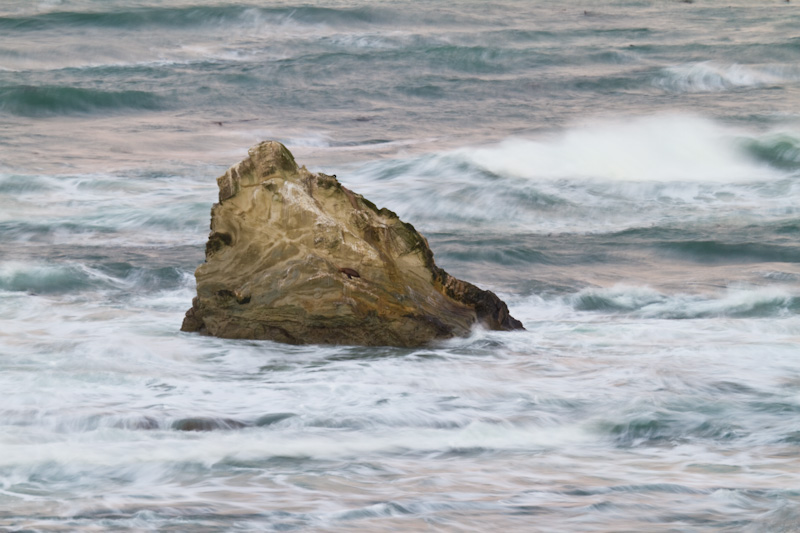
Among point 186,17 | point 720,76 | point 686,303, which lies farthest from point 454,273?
point 186,17

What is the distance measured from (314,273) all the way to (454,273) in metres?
2.86

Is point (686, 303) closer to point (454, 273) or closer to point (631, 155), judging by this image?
point (454, 273)

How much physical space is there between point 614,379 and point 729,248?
13.6ft

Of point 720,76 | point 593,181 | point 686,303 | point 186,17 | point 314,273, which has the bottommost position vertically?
point 686,303

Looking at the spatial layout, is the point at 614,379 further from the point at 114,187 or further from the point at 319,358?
the point at 114,187

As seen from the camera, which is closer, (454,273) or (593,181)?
(454,273)

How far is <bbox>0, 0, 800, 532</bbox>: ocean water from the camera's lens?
13.7 feet

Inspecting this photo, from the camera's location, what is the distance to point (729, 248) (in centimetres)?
934

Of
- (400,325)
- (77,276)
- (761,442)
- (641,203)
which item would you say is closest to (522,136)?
(641,203)

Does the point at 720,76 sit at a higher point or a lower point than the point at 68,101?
higher

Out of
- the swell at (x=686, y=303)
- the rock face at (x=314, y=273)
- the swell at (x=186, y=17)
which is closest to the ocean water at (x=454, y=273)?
the swell at (x=686, y=303)

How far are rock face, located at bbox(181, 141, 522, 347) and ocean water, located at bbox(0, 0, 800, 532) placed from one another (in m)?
0.14

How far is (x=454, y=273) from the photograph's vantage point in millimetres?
8695

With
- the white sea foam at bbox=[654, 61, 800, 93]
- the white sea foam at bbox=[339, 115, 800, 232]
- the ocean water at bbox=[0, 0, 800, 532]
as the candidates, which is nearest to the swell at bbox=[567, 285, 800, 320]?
the ocean water at bbox=[0, 0, 800, 532]
